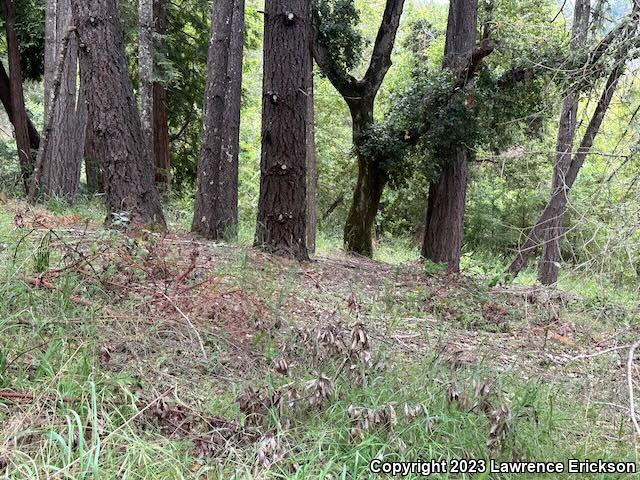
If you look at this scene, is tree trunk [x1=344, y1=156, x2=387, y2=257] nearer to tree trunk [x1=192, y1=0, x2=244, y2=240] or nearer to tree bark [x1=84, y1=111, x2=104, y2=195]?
tree trunk [x1=192, y1=0, x2=244, y2=240]

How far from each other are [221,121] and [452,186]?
4314 mm

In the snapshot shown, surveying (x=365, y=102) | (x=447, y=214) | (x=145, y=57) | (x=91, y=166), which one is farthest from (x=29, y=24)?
(x=447, y=214)

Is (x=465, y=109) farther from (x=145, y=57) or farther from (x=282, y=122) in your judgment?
(x=145, y=57)

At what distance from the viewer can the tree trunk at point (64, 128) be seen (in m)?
8.53

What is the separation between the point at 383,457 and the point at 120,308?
6.45 ft

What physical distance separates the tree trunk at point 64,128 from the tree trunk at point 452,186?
614 cm

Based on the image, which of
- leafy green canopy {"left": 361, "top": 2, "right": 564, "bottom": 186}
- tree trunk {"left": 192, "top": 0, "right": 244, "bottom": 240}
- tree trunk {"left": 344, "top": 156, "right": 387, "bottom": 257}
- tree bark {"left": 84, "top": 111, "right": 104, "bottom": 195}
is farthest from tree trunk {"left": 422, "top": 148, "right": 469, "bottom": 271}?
tree bark {"left": 84, "top": 111, "right": 104, "bottom": 195}

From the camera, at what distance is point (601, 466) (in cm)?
241

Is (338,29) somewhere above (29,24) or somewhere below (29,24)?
below

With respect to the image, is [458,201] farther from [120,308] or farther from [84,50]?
[120,308]

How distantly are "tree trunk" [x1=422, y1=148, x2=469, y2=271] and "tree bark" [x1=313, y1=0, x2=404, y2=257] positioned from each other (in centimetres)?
119

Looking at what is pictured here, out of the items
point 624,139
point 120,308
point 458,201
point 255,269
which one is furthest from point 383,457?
point 458,201

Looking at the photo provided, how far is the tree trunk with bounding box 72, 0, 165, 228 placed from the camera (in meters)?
5.63

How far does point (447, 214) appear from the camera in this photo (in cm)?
1042
